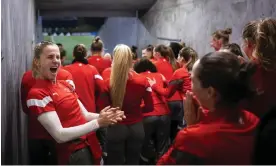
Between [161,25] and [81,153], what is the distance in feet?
23.2

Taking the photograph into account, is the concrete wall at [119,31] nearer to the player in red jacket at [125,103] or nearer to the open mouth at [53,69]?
the player in red jacket at [125,103]

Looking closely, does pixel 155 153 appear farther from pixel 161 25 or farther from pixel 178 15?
pixel 161 25

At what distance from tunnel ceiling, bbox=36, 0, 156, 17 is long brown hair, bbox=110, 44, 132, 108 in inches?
241

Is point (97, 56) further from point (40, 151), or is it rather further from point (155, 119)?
point (40, 151)

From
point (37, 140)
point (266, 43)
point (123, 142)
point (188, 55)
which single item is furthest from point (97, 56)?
point (266, 43)

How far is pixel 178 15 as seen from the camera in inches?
319

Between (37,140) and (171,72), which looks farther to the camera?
(171,72)

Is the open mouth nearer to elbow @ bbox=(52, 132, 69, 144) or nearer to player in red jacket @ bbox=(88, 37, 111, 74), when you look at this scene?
elbow @ bbox=(52, 132, 69, 144)

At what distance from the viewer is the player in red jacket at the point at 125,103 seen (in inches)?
131

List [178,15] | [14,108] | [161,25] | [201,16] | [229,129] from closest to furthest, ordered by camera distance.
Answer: [229,129], [14,108], [201,16], [178,15], [161,25]

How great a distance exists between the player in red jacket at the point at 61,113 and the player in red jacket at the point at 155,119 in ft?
5.35

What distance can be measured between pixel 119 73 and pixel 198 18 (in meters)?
4.01

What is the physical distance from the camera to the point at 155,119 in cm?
437

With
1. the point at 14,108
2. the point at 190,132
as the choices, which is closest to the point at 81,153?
the point at 14,108
